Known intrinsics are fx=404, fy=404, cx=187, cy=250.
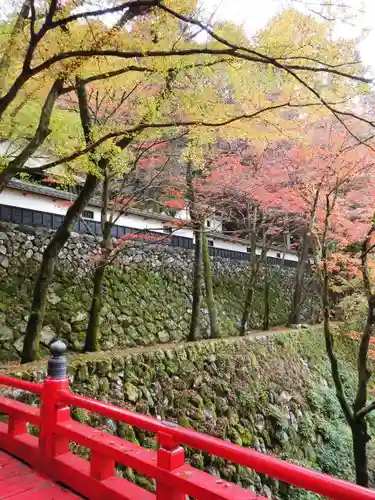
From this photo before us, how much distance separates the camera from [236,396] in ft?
34.9

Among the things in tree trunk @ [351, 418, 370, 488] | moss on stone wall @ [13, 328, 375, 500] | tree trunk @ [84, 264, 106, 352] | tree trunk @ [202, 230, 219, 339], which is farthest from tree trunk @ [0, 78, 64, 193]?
tree trunk @ [202, 230, 219, 339]

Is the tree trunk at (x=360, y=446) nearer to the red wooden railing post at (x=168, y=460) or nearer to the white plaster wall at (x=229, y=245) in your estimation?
the red wooden railing post at (x=168, y=460)

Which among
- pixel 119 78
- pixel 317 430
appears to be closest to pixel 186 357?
pixel 317 430

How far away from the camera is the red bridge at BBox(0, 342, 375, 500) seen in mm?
2328

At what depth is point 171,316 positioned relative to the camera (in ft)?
49.1

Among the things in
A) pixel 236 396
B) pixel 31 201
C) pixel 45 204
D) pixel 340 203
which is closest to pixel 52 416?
pixel 236 396

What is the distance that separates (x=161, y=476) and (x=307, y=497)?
865 cm

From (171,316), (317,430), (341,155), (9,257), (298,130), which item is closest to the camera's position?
(298,130)

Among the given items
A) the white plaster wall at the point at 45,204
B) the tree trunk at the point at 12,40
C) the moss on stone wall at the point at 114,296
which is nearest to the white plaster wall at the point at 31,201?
the white plaster wall at the point at 45,204

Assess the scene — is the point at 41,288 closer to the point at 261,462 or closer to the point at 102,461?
the point at 102,461

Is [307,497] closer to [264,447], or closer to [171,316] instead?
[264,447]

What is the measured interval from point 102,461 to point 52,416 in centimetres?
72

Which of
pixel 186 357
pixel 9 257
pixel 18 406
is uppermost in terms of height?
pixel 9 257

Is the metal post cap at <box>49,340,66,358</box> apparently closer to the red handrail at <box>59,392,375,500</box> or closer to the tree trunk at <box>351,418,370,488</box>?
the red handrail at <box>59,392,375,500</box>
